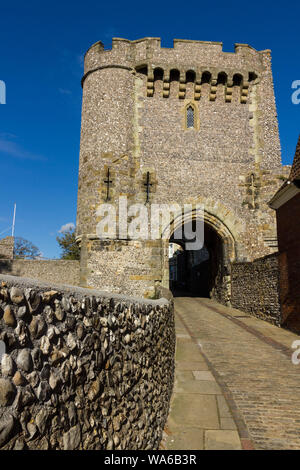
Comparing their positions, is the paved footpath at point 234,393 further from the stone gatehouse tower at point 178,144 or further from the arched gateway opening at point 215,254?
the stone gatehouse tower at point 178,144

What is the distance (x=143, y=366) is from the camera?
11.7 ft

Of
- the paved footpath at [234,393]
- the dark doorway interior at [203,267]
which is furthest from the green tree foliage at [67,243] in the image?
the paved footpath at [234,393]

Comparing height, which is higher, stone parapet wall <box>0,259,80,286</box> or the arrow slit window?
the arrow slit window

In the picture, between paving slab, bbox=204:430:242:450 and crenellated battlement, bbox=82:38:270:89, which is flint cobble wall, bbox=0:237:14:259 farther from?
paving slab, bbox=204:430:242:450

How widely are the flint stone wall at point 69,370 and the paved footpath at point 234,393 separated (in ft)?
3.54

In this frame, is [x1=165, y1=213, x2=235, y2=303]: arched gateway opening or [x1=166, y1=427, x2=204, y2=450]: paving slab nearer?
[x1=166, y1=427, x2=204, y2=450]: paving slab

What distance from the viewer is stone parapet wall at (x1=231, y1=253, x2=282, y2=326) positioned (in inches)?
462

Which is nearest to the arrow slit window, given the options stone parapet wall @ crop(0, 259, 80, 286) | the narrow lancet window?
the narrow lancet window

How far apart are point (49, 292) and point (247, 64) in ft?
59.3

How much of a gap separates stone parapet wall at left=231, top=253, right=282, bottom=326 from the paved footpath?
7.12 feet

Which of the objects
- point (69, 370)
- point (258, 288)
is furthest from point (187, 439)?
point (258, 288)

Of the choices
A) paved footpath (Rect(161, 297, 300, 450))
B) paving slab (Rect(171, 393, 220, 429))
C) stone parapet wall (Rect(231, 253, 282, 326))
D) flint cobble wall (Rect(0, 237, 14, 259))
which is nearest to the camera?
paved footpath (Rect(161, 297, 300, 450))

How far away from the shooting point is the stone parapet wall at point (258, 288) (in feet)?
38.5
